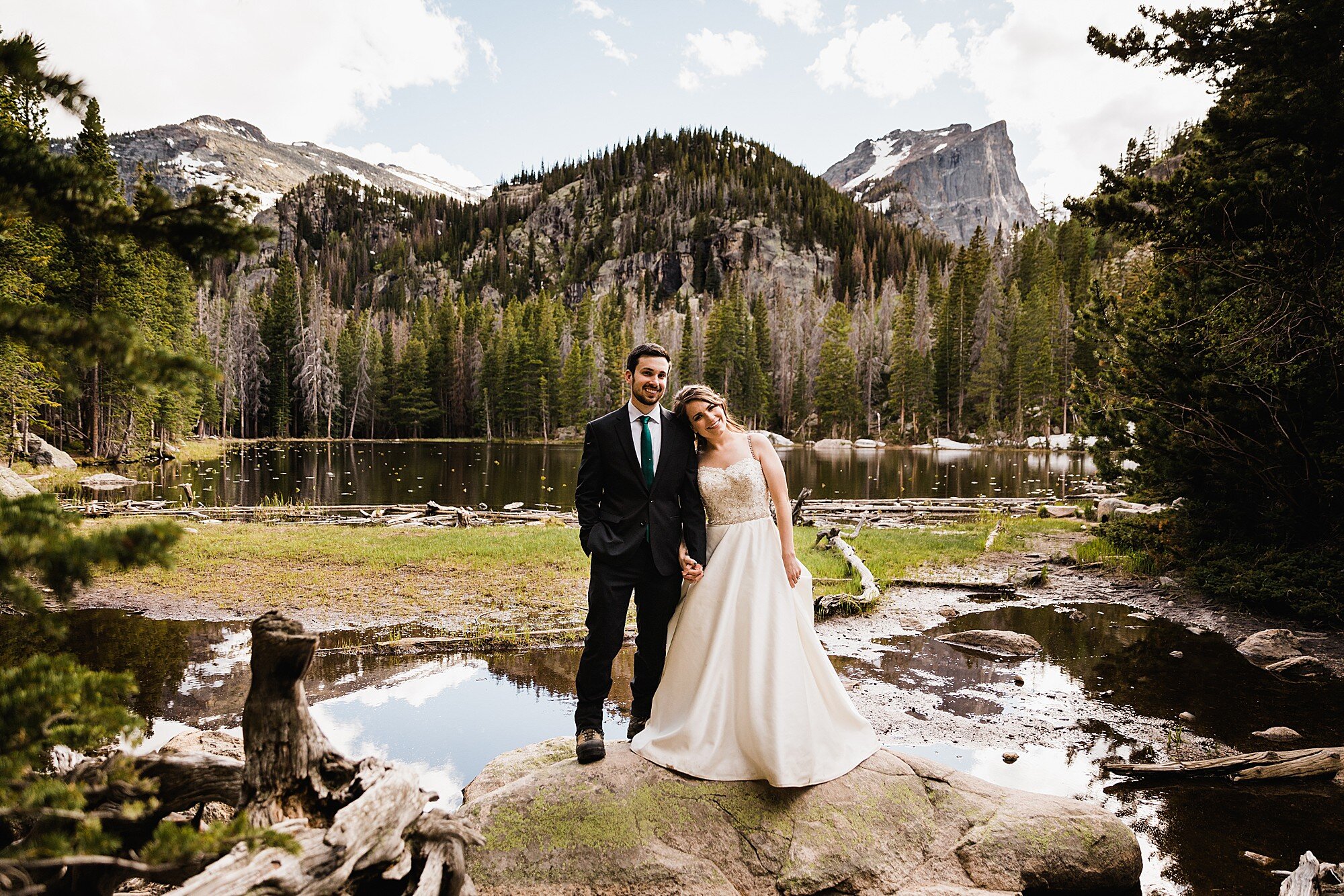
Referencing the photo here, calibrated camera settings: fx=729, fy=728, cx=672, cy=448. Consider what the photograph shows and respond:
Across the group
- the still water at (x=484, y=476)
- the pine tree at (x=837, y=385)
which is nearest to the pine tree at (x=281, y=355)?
the still water at (x=484, y=476)

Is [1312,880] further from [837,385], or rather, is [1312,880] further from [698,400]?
[837,385]

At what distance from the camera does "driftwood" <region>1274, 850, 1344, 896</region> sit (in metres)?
3.81

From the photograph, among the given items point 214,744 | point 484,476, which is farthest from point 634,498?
point 484,476

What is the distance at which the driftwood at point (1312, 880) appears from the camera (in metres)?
3.81

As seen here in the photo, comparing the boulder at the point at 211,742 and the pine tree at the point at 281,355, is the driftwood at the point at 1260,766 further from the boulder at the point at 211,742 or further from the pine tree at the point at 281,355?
the pine tree at the point at 281,355

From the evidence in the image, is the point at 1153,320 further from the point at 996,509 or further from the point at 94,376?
the point at 94,376

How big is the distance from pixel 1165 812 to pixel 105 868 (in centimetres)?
641

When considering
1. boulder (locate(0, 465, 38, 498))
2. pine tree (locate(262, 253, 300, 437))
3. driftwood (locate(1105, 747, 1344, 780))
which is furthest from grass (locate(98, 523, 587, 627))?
pine tree (locate(262, 253, 300, 437))

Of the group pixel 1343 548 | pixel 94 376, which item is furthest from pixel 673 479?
pixel 94 376

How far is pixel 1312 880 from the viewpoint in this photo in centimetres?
385

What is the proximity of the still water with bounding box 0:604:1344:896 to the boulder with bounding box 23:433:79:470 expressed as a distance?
26403mm

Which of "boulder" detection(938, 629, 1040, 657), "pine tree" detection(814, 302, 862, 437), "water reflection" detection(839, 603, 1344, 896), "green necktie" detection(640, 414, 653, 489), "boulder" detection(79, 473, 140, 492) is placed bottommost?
"water reflection" detection(839, 603, 1344, 896)

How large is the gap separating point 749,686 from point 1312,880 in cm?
308

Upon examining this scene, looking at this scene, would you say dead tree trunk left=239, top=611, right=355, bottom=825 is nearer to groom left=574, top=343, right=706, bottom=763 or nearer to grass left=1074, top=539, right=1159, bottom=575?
groom left=574, top=343, right=706, bottom=763
